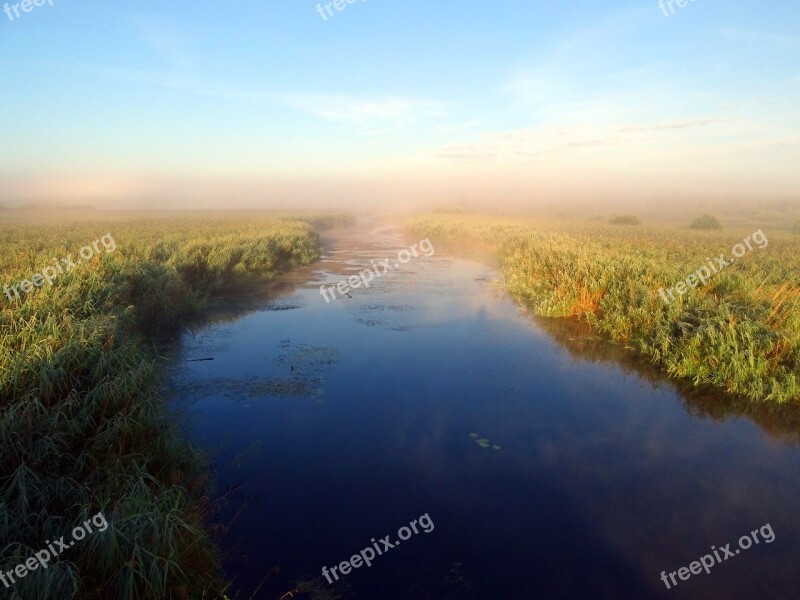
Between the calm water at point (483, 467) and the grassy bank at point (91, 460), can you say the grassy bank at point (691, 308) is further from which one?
the grassy bank at point (91, 460)

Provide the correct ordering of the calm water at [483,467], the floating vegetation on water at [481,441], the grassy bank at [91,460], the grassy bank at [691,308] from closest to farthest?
1. the grassy bank at [91,460]
2. the calm water at [483,467]
3. the floating vegetation on water at [481,441]
4. the grassy bank at [691,308]

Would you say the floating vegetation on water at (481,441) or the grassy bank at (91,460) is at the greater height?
the grassy bank at (91,460)

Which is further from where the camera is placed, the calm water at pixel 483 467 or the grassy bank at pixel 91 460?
the calm water at pixel 483 467

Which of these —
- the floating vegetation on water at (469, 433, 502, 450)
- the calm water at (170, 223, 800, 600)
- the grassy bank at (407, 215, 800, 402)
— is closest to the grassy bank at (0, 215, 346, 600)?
the calm water at (170, 223, 800, 600)

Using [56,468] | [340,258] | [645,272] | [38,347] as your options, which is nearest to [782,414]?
[645,272]

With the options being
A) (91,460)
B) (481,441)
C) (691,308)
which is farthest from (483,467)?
(691,308)

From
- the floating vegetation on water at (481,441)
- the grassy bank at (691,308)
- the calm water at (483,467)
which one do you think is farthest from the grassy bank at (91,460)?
the grassy bank at (691,308)

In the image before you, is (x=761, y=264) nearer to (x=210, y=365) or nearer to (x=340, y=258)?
(x=210, y=365)
